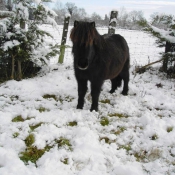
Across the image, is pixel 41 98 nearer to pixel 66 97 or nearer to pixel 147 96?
pixel 66 97

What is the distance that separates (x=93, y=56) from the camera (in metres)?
3.41

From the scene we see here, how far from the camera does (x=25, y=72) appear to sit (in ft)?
17.9

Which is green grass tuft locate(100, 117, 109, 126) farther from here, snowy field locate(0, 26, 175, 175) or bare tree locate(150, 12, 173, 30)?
bare tree locate(150, 12, 173, 30)

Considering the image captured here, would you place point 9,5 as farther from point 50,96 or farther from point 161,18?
point 161,18

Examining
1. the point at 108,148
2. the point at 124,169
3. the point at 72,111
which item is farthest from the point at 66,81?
the point at 124,169

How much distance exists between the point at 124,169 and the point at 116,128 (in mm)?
994

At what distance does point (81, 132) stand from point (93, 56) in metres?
1.28

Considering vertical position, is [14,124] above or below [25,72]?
below

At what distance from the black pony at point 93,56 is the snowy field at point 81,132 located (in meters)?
0.50

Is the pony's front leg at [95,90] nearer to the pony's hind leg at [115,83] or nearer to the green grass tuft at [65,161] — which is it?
the pony's hind leg at [115,83]

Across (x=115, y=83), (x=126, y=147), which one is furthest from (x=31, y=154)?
(x=115, y=83)

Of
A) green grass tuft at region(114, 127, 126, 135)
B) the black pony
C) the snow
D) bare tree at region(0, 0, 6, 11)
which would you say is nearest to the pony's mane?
the black pony

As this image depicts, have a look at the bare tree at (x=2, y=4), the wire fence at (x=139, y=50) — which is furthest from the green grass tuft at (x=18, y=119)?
the bare tree at (x=2, y=4)

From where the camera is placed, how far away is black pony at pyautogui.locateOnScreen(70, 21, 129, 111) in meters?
3.08
